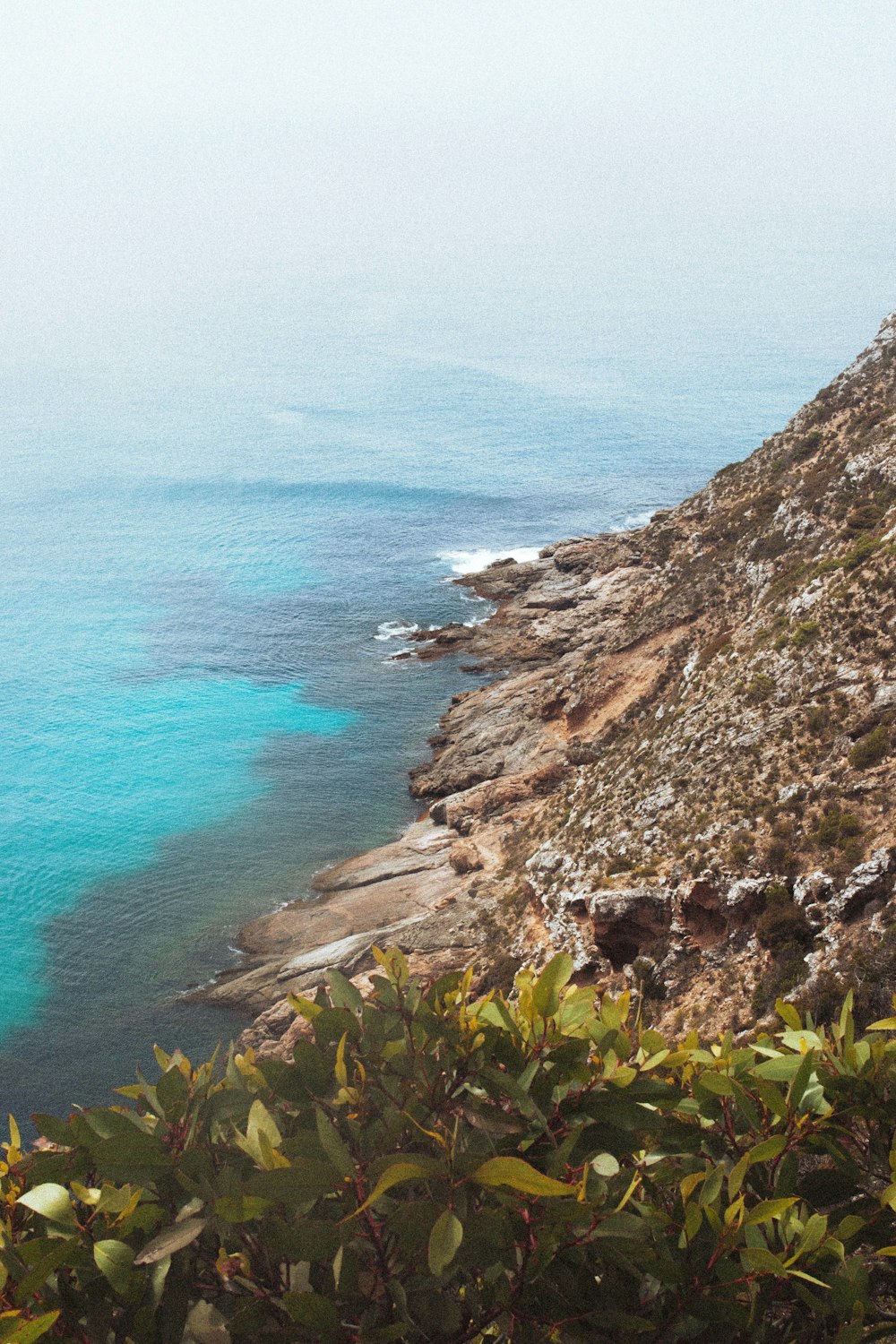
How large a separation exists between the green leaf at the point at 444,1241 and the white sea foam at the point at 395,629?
2539 inches

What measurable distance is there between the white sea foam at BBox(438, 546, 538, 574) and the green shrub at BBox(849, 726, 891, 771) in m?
58.8

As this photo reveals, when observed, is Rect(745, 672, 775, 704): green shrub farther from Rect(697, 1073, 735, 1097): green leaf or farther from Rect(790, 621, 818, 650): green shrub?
Rect(697, 1073, 735, 1097): green leaf

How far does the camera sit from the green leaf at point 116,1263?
180 inches

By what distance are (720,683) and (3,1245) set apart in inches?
1124

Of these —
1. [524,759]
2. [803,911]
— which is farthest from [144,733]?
[803,911]

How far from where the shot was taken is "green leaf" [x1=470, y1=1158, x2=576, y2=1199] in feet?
13.2

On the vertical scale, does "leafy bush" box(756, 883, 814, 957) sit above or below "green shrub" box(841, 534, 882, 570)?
below

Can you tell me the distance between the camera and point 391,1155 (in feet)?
14.3

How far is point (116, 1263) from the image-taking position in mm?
4590

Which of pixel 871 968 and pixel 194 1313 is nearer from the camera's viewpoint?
pixel 194 1313

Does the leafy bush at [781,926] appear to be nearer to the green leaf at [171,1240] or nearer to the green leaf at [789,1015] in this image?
the green leaf at [789,1015]

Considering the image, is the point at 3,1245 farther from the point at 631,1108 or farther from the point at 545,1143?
the point at 631,1108

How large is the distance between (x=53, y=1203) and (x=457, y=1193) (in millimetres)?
1958

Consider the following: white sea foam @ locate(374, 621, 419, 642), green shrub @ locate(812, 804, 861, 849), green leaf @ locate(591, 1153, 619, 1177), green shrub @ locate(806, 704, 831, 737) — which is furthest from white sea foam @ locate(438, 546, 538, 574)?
green leaf @ locate(591, 1153, 619, 1177)
